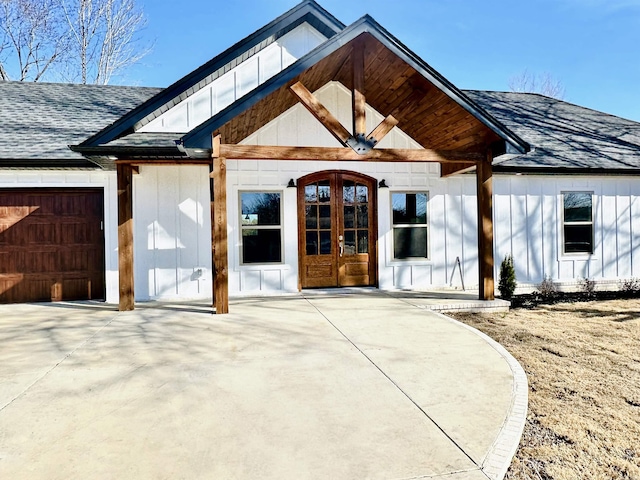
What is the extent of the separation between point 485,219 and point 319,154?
3193 mm

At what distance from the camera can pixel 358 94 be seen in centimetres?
602

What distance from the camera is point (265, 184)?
8.21 m

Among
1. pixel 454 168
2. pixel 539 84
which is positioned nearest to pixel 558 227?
pixel 454 168

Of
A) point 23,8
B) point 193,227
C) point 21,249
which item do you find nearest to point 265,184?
point 193,227

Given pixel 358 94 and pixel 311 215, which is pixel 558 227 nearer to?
pixel 311 215

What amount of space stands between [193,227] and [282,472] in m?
6.33

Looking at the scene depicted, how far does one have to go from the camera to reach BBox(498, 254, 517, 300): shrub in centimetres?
813

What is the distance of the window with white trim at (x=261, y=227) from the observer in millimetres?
8219

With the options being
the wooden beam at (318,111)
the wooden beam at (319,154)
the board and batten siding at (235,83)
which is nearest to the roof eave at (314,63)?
the wooden beam at (318,111)

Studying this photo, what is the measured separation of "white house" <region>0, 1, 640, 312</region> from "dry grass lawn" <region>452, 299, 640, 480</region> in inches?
60.4

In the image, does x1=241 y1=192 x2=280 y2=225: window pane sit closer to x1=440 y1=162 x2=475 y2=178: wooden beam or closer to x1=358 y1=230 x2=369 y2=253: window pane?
x1=358 y1=230 x2=369 y2=253: window pane

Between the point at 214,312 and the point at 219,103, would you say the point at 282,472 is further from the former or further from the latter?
the point at 219,103

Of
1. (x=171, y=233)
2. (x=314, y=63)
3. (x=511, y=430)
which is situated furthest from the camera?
(x=171, y=233)

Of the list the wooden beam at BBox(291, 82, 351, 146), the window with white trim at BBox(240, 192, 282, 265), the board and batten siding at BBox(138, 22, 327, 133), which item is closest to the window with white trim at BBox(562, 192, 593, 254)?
the wooden beam at BBox(291, 82, 351, 146)
